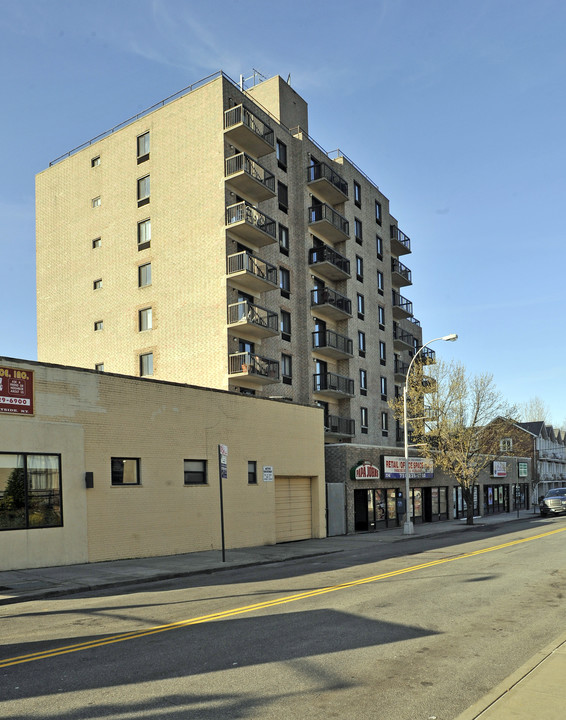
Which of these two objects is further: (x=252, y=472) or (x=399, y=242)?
(x=399, y=242)

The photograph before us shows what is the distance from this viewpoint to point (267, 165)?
36.1 metres

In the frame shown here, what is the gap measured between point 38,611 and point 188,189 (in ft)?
83.4

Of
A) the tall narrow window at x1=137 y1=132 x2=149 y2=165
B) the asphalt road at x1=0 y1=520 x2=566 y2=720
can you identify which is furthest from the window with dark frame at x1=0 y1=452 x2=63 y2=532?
the tall narrow window at x1=137 y1=132 x2=149 y2=165

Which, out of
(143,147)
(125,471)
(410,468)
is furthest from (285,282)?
(125,471)

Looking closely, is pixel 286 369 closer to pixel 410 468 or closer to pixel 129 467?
pixel 410 468

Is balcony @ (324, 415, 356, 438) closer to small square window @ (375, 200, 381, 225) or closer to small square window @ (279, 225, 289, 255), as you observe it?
small square window @ (279, 225, 289, 255)

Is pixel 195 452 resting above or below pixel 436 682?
above

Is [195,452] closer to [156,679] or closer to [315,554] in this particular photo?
[315,554]

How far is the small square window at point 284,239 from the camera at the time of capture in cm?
3704

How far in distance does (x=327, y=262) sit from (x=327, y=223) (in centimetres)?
258

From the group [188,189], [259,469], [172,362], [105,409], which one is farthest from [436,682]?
[188,189]

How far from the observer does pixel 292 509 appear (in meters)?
28.7

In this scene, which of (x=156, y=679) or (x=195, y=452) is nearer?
(x=156, y=679)

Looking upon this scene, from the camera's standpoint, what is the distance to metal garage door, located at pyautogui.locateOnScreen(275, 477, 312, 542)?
27766mm
